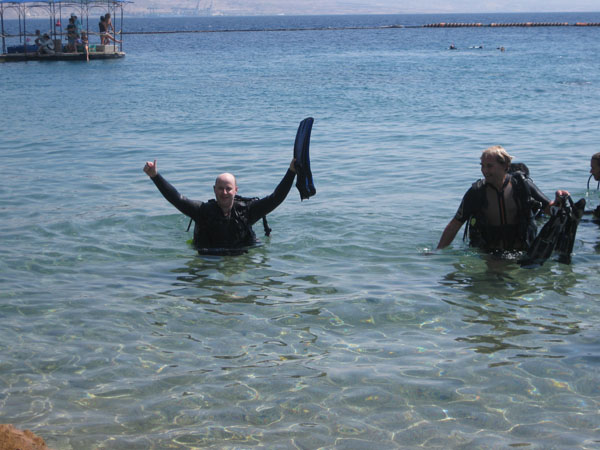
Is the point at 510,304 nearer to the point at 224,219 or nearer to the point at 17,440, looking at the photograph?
the point at 224,219

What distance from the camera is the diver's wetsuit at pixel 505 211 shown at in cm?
714

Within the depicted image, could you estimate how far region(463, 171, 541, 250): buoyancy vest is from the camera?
7129 millimetres

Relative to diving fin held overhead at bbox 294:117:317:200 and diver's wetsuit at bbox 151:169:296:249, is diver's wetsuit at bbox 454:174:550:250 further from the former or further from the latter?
diver's wetsuit at bbox 151:169:296:249

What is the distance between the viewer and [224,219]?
7.83 metres

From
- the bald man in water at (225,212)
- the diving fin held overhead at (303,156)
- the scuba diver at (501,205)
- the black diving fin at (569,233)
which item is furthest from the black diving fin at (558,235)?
the bald man in water at (225,212)

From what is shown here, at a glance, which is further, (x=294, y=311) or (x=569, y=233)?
(x=569, y=233)

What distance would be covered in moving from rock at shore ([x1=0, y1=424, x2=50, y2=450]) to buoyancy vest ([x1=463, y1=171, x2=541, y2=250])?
4885 mm

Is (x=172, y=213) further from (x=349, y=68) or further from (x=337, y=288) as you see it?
(x=349, y=68)

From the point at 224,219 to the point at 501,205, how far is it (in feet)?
9.91

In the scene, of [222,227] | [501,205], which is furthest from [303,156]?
[501,205]

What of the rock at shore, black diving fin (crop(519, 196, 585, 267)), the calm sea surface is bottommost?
the calm sea surface

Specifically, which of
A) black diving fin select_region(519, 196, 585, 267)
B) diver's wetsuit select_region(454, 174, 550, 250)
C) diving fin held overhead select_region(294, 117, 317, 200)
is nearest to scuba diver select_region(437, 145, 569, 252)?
diver's wetsuit select_region(454, 174, 550, 250)

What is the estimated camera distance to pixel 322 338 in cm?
575

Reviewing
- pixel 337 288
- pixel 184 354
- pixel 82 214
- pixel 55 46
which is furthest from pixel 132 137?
pixel 55 46
